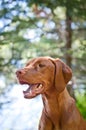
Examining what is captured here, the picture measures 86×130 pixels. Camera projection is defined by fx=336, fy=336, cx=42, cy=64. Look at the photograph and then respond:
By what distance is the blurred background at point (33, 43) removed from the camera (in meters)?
2.74

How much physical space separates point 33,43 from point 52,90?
1966 millimetres

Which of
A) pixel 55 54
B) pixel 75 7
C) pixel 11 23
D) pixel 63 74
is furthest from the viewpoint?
pixel 55 54

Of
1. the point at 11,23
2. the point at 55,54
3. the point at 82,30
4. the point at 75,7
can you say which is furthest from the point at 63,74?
the point at 82,30

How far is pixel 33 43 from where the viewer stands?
314cm

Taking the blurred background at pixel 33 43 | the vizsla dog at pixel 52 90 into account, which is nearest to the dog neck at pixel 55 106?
the vizsla dog at pixel 52 90

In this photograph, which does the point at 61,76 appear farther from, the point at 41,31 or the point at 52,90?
the point at 41,31

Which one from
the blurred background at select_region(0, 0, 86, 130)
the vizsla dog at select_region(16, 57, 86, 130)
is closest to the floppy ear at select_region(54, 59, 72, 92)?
the vizsla dog at select_region(16, 57, 86, 130)

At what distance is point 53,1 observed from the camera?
104 inches

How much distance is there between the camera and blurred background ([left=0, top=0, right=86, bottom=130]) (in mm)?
2736

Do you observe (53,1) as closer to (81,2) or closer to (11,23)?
(81,2)

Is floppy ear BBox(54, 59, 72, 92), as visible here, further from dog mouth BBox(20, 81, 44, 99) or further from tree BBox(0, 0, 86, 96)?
tree BBox(0, 0, 86, 96)

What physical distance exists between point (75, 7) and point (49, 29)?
666mm

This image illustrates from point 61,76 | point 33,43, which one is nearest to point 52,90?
point 61,76

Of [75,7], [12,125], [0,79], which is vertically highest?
[75,7]
